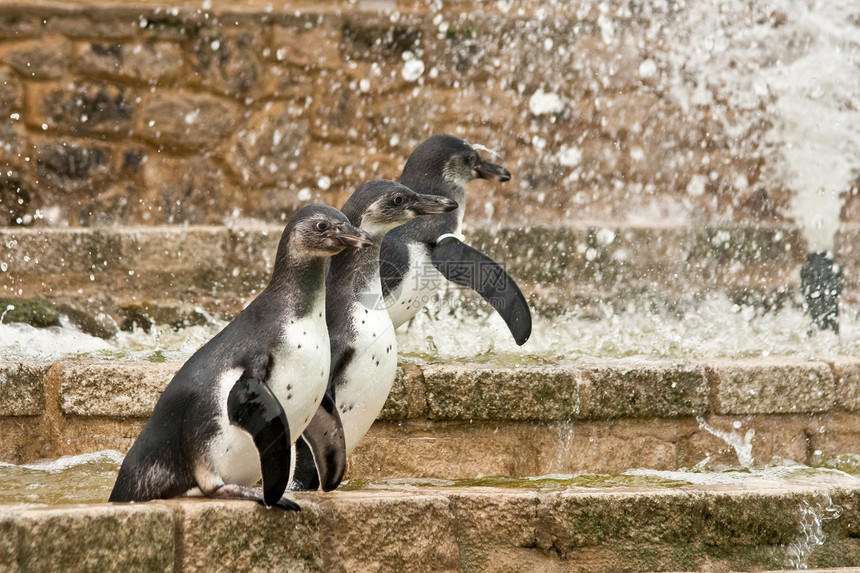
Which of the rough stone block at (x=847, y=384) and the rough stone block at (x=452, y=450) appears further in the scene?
the rough stone block at (x=847, y=384)

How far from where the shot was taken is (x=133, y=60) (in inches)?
257

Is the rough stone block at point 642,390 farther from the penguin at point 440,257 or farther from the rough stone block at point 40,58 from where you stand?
the rough stone block at point 40,58

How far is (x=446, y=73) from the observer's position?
22.5ft

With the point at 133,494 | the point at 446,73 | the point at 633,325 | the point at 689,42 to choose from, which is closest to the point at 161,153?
the point at 446,73

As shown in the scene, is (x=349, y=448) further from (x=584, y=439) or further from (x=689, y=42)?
(x=689, y=42)

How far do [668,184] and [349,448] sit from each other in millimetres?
4645

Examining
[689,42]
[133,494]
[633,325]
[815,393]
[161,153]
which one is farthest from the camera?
[689,42]

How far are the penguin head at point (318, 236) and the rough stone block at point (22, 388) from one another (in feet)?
4.70

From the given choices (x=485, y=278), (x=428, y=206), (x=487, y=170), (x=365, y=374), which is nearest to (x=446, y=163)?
(x=487, y=170)

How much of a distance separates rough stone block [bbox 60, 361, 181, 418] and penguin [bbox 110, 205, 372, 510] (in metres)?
0.95

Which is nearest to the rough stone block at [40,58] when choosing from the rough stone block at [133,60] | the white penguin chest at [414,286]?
the rough stone block at [133,60]

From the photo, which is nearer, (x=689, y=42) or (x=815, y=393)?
(x=815, y=393)

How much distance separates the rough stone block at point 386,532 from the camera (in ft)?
8.81

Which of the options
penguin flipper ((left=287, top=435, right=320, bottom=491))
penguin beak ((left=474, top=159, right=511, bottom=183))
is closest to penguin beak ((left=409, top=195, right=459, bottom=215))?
penguin flipper ((left=287, top=435, right=320, bottom=491))
